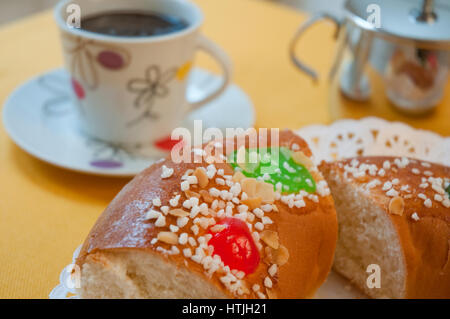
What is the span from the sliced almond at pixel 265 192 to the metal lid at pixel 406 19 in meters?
0.65

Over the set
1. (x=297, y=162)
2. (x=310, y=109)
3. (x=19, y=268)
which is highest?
(x=297, y=162)

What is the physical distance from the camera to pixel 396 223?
887 millimetres

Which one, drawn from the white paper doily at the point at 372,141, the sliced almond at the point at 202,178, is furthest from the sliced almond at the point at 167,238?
the white paper doily at the point at 372,141

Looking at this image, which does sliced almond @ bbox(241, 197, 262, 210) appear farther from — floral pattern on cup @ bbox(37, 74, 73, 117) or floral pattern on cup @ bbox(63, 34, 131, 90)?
floral pattern on cup @ bbox(37, 74, 73, 117)

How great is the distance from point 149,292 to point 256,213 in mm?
208

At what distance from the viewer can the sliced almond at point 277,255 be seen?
0.79 metres

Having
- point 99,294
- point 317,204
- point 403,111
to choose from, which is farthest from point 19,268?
point 403,111

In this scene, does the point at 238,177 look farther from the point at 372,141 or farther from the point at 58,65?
the point at 58,65

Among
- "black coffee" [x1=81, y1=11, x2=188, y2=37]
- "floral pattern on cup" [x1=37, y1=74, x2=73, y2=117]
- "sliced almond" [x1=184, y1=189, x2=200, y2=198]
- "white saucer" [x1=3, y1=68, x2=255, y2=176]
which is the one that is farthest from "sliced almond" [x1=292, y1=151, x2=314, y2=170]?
"floral pattern on cup" [x1=37, y1=74, x2=73, y2=117]

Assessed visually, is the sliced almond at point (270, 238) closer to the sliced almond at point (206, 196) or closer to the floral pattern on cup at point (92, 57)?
the sliced almond at point (206, 196)

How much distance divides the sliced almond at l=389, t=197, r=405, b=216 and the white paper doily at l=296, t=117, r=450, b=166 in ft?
0.85

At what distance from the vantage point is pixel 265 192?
0.84m

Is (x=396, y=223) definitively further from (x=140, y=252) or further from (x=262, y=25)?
(x=262, y=25)

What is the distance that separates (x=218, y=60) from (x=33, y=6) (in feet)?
8.09
